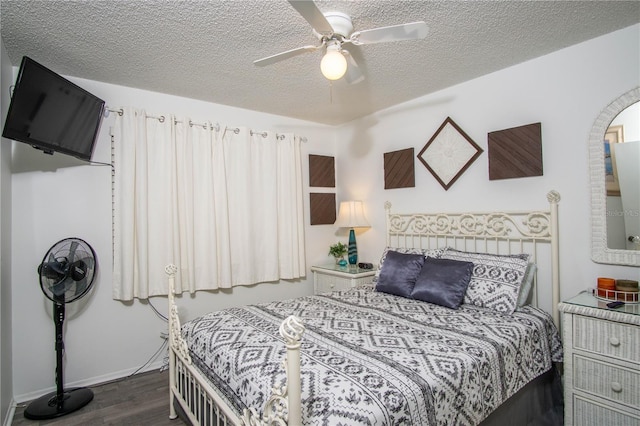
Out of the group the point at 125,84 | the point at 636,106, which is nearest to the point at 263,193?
the point at 125,84

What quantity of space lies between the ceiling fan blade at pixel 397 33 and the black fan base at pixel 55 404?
3.05 m

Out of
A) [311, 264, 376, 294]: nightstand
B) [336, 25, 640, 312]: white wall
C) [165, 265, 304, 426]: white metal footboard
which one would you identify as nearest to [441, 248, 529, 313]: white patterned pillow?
[336, 25, 640, 312]: white wall

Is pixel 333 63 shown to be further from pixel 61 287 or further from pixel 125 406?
pixel 125 406

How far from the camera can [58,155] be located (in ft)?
8.80

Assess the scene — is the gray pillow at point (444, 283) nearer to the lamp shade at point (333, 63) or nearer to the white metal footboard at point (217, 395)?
the white metal footboard at point (217, 395)

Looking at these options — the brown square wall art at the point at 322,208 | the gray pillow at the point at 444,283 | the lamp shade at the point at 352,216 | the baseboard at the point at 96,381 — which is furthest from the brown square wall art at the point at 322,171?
the baseboard at the point at 96,381

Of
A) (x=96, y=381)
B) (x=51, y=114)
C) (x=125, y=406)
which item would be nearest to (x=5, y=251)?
(x=51, y=114)

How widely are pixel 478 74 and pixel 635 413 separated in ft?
8.15

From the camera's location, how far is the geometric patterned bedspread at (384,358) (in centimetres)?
130

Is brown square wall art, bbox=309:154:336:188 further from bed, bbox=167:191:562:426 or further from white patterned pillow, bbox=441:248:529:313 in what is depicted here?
white patterned pillow, bbox=441:248:529:313

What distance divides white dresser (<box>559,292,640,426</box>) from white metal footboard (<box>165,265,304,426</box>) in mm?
1757

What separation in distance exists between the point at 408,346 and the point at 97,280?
254cm

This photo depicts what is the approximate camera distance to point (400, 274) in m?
2.78

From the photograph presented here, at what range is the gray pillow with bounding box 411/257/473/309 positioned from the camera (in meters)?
2.39
